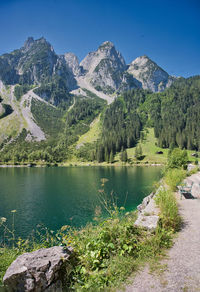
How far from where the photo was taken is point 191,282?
14.6 ft

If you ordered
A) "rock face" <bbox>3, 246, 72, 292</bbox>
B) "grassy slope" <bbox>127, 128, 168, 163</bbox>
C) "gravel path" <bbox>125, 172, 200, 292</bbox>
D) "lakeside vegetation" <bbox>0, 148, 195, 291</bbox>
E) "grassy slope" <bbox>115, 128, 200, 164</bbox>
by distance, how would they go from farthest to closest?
1. "grassy slope" <bbox>127, 128, 168, 163</bbox>
2. "grassy slope" <bbox>115, 128, 200, 164</bbox>
3. "lakeside vegetation" <bbox>0, 148, 195, 291</bbox>
4. "rock face" <bbox>3, 246, 72, 292</bbox>
5. "gravel path" <bbox>125, 172, 200, 292</bbox>

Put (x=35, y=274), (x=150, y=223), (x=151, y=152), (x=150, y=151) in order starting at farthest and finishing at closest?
(x=150, y=151) < (x=151, y=152) < (x=150, y=223) < (x=35, y=274)

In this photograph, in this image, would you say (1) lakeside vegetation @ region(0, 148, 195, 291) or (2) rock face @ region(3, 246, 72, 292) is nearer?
(2) rock face @ region(3, 246, 72, 292)

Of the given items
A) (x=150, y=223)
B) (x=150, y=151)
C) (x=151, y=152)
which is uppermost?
(x=150, y=151)

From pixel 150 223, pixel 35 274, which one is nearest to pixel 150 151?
pixel 150 223

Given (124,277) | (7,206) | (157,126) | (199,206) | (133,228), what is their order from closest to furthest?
1. (124,277)
2. (133,228)
3. (199,206)
4. (7,206)
5. (157,126)

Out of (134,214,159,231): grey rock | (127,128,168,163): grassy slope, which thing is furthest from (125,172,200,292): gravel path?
(127,128,168,163): grassy slope


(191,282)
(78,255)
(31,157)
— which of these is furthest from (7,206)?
(31,157)

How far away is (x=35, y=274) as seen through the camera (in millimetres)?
4656

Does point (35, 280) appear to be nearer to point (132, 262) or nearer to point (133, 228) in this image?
point (132, 262)

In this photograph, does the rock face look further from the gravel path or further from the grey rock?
the grey rock

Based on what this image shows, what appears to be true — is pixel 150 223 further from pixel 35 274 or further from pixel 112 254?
pixel 35 274

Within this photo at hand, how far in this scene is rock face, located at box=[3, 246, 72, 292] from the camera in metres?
4.61

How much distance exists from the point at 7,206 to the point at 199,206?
1335 inches
